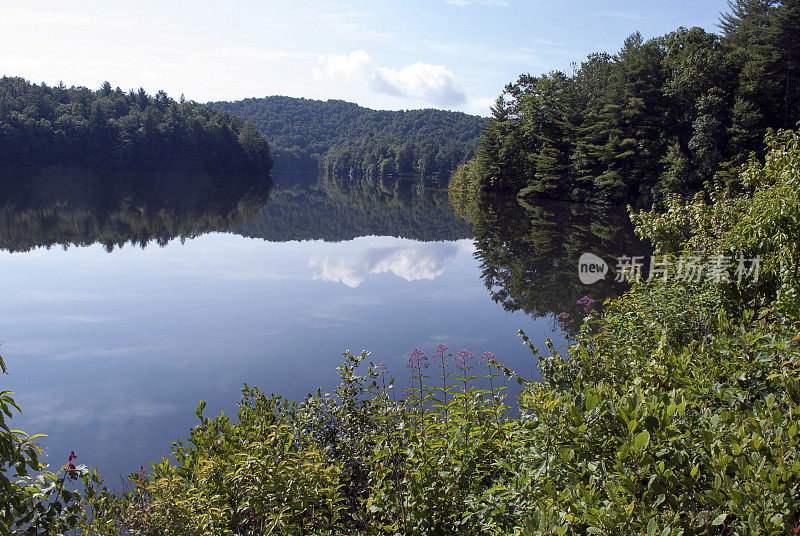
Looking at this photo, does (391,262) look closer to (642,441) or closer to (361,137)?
(642,441)

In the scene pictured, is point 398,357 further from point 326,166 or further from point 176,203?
point 326,166

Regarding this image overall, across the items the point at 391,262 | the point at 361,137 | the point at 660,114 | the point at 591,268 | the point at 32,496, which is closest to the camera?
the point at 32,496

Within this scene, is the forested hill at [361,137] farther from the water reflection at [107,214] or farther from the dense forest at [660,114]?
the water reflection at [107,214]

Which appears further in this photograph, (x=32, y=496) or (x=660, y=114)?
(x=660, y=114)

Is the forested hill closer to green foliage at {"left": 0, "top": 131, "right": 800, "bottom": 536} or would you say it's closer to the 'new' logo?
the 'new' logo

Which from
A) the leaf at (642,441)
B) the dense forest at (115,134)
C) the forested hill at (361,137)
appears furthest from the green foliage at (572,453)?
the forested hill at (361,137)

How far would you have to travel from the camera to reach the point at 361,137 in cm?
17638

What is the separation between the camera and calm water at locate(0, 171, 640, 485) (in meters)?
7.74

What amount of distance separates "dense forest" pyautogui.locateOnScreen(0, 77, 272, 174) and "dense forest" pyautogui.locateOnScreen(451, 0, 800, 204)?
192ft

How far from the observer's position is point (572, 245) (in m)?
21.5

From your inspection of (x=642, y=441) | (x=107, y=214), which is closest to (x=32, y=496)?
(x=642, y=441)

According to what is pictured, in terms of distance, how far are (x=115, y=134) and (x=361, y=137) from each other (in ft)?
345

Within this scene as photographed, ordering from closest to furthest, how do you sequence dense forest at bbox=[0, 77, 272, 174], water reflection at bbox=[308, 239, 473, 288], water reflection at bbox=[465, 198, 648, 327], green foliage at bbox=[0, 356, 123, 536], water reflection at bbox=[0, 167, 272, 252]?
green foliage at bbox=[0, 356, 123, 536] → water reflection at bbox=[465, 198, 648, 327] → water reflection at bbox=[308, 239, 473, 288] → water reflection at bbox=[0, 167, 272, 252] → dense forest at bbox=[0, 77, 272, 174]

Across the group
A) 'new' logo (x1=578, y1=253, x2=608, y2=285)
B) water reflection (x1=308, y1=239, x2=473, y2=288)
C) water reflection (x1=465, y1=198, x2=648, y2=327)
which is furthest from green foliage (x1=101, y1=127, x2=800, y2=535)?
water reflection (x1=308, y1=239, x2=473, y2=288)
